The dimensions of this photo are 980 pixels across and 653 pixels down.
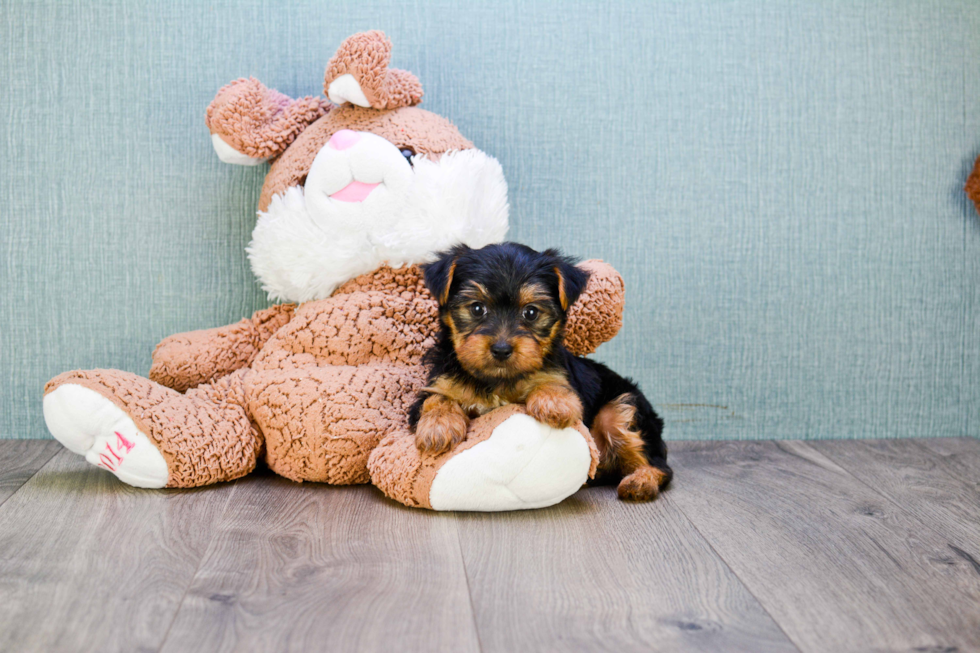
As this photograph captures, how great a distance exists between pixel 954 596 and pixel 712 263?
1.59 metres

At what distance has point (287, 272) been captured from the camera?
2.47 m

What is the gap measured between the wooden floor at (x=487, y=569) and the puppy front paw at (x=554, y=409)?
27 cm

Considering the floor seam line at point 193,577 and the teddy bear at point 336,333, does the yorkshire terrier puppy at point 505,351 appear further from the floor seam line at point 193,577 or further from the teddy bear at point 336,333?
the floor seam line at point 193,577

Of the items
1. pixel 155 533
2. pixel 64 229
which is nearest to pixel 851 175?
pixel 155 533

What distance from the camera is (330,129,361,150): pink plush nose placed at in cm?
235

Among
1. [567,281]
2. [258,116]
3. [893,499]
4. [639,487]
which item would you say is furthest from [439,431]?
[893,499]

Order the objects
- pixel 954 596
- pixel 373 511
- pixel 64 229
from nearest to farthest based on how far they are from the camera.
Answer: pixel 954 596 < pixel 373 511 < pixel 64 229

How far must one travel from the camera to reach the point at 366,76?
236cm

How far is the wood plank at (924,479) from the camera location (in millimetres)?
2045

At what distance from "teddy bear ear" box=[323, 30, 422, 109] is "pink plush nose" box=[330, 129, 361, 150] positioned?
137 millimetres

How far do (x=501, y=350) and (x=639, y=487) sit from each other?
2.10 feet

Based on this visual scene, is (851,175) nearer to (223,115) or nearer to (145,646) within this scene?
(223,115)

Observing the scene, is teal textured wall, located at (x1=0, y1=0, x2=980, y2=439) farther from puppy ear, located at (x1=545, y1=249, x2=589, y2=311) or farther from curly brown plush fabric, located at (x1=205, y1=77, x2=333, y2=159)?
puppy ear, located at (x1=545, y1=249, x2=589, y2=311)

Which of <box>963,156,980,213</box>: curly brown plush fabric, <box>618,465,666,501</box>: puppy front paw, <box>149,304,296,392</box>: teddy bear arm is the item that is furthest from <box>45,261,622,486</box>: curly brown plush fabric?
<box>963,156,980,213</box>: curly brown plush fabric
